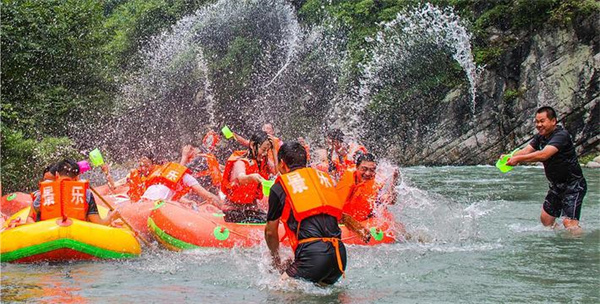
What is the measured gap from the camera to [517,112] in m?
23.1

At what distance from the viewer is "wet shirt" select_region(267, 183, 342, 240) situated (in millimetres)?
4883

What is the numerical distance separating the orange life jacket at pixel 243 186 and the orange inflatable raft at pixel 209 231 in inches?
11.3

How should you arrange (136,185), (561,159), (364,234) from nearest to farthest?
(364,234), (561,159), (136,185)

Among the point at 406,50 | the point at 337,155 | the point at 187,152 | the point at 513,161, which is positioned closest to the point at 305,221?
the point at 513,161

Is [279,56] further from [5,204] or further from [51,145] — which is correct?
[5,204]

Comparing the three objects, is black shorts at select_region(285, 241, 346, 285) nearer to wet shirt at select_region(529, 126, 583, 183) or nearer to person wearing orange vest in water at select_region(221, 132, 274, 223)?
person wearing orange vest in water at select_region(221, 132, 274, 223)

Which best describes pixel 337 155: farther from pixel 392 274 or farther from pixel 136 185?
pixel 392 274

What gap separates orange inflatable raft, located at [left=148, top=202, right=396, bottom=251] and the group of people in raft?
170 millimetres

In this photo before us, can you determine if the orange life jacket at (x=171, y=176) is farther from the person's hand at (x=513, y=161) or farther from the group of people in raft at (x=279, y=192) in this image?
the person's hand at (x=513, y=161)

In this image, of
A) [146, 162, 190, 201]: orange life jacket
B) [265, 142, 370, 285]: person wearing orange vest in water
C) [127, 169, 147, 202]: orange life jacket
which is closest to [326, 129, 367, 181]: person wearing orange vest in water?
[146, 162, 190, 201]: orange life jacket

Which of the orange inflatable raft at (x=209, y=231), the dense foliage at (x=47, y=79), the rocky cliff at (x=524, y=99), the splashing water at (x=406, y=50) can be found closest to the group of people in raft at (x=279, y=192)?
the orange inflatable raft at (x=209, y=231)

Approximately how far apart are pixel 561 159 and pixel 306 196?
375cm

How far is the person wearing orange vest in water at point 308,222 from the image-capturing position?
486 cm

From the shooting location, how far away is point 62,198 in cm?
702
